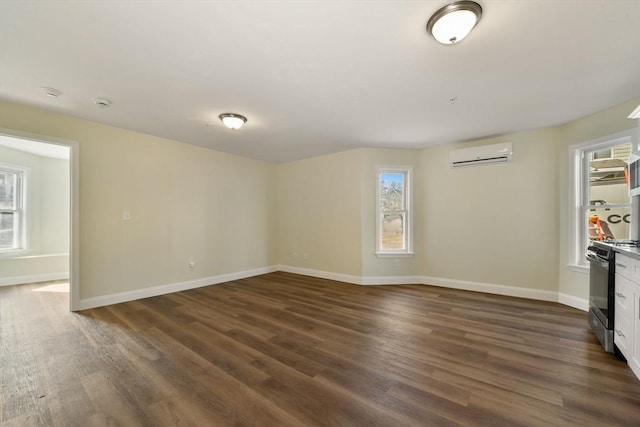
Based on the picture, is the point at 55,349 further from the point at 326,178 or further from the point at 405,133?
the point at 405,133

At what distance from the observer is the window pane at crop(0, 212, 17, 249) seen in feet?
16.3

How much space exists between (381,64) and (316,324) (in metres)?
2.71

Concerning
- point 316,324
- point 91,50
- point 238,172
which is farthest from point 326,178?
point 91,50

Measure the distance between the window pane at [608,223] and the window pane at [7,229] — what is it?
32.1 ft

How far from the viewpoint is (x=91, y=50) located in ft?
6.48

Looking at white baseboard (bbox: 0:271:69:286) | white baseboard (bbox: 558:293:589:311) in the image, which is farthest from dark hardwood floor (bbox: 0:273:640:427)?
white baseboard (bbox: 0:271:69:286)

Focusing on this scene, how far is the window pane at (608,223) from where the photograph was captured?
10.2 feet

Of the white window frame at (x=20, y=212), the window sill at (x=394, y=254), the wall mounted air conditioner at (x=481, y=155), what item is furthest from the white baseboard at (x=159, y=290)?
the wall mounted air conditioner at (x=481, y=155)

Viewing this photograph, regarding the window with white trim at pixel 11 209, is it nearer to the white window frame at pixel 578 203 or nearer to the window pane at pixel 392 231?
the window pane at pixel 392 231

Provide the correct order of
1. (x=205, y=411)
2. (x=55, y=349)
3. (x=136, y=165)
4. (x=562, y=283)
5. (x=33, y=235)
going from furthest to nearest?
(x=33, y=235), (x=136, y=165), (x=562, y=283), (x=55, y=349), (x=205, y=411)

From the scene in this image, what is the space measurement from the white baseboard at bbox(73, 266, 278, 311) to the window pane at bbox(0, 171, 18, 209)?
3.66m

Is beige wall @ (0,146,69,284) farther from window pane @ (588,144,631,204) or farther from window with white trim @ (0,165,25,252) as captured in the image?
window pane @ (588,144,631,204)

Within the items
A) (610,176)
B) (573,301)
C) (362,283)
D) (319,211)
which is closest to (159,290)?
(319,211)

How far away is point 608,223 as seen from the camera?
324 centimetres
